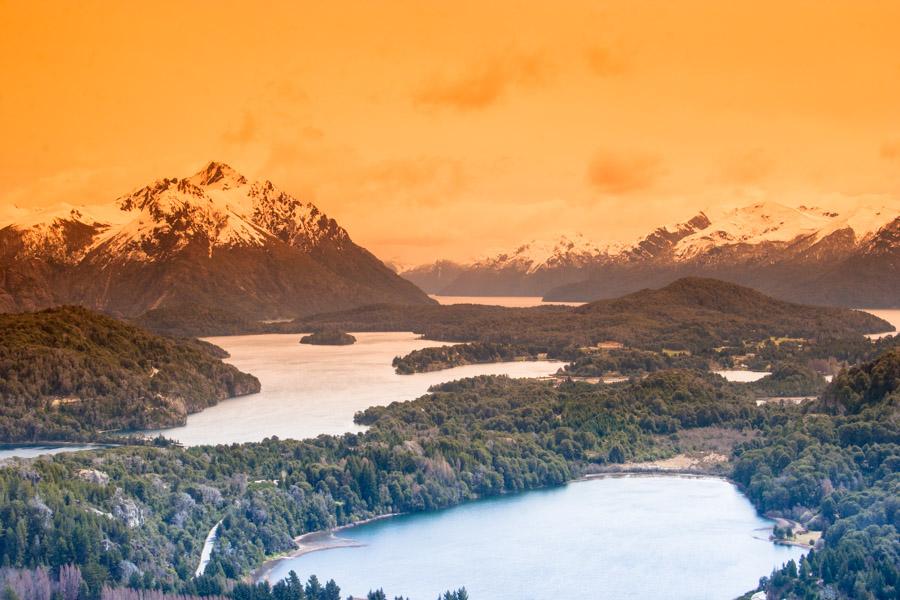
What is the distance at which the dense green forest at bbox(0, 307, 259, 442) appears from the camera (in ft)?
225

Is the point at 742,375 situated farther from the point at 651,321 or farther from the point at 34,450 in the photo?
the point at 34,450

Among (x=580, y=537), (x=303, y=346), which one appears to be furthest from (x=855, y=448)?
(x=303, y=346)

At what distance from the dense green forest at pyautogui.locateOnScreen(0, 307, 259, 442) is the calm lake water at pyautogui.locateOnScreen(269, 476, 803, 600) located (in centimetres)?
2282

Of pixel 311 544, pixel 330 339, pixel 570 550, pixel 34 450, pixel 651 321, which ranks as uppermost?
pixel 651 321

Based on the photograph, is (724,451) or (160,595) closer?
(160,595)

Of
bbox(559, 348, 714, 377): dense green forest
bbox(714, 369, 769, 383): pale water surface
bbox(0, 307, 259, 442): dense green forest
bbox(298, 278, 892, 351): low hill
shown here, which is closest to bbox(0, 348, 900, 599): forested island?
bbox(0, 307, 259, 442): dense green forest

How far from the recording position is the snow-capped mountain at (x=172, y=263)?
167500 millimetres

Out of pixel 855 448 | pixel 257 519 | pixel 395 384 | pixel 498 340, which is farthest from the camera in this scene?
pixel 498 340

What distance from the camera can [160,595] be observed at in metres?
37.8

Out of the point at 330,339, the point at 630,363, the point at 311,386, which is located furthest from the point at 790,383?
the point at 330,339

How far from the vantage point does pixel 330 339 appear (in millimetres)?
131000

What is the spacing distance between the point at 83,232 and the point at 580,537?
148 metres

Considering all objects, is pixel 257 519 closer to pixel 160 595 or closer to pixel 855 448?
pixel 160 595

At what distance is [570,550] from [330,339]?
Answer: 85252 millimetres
